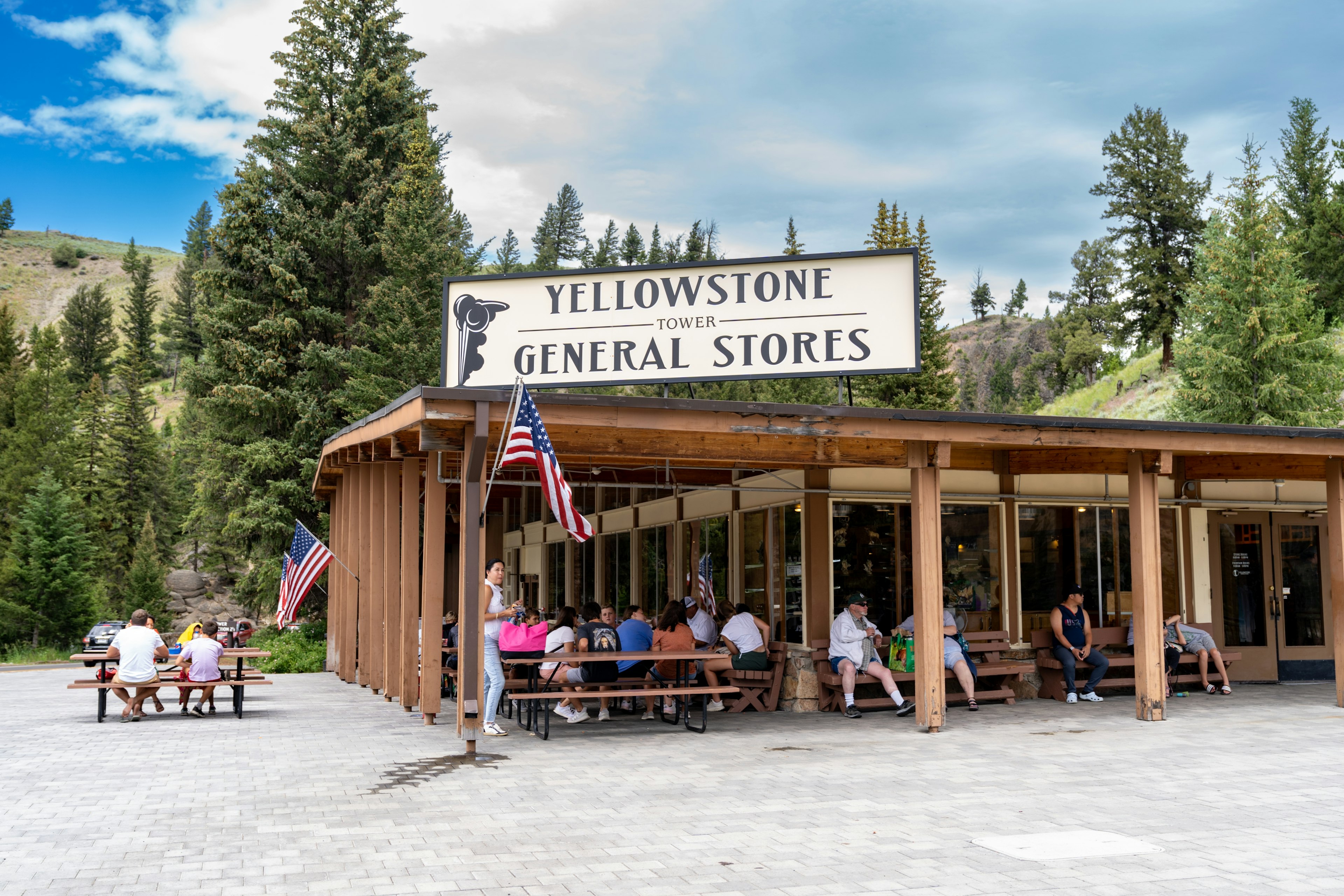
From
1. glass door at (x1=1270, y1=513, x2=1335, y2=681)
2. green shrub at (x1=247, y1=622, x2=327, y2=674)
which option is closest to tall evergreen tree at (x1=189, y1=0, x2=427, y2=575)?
green shrub at (x1=247, y1=622, x2=327, y2=674)

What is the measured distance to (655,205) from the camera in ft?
292

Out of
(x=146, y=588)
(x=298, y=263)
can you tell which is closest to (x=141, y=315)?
(x=146, y=588)

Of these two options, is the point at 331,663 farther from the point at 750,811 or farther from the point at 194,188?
the point at 194,188

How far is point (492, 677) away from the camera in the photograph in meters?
10.3

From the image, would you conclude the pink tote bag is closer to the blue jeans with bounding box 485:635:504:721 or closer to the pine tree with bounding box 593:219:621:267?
the blue jeans with bounding box 485:635:504:721

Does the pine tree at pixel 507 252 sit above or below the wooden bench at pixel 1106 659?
above

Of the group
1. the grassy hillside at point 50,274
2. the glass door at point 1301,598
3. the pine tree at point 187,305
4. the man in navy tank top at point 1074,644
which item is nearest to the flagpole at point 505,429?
the man in navy tank top at point 1074,644

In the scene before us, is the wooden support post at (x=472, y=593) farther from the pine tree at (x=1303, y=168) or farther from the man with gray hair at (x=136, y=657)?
the pine tree at (x=1303, y=168)

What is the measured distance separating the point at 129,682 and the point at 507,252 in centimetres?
8158

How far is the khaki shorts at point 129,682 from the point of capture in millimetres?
11625

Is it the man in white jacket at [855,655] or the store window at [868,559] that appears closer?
the man in white jacket at [855,655]

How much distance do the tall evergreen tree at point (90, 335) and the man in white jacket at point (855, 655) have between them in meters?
81.2

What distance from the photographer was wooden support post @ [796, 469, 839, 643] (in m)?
12.5

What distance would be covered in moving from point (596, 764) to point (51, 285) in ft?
541
